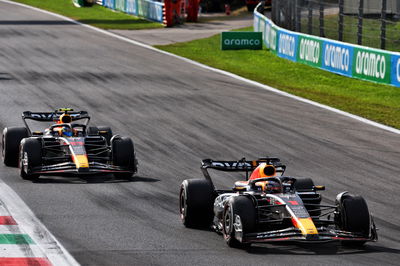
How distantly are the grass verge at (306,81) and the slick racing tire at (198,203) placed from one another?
11826mm

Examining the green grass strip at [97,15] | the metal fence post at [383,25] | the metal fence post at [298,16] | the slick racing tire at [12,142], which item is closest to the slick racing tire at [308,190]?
the slick racing tire at [12,142]

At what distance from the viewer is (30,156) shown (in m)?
15.7

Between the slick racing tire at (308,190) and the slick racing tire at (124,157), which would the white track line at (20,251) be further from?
the slick racing tire at (124,157)

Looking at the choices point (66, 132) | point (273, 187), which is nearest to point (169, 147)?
point (66, 132)

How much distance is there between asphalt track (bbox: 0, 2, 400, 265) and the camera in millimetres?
11242

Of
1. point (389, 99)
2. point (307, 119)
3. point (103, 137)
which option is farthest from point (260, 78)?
point (103, 137)

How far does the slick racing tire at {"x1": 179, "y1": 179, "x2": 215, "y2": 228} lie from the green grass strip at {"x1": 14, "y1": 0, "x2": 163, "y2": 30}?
38290mm

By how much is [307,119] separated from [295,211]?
1288 cm

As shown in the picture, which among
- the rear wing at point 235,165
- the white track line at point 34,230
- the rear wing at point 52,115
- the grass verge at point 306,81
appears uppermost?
the rear wing at point 235,165

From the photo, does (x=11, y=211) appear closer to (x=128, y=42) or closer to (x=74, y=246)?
(x=74, y=246)

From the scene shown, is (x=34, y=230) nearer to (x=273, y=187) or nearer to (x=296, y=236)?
→ (x=273, y=187)

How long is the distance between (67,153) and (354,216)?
21.5 feet

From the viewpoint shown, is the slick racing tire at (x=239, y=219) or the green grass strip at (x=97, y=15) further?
the green grass strip at (x=97, y=15)

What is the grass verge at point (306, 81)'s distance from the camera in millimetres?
26062
